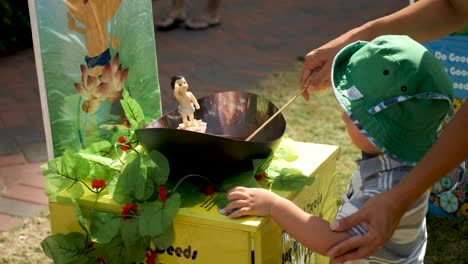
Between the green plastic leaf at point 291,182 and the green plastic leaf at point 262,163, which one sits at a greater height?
the green plastic leaf at point 262,163

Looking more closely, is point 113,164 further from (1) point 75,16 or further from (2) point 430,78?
(2) point 430,78

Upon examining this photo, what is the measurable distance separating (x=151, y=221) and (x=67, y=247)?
0.27 meters

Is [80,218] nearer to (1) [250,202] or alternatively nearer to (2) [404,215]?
(1) [250,202]

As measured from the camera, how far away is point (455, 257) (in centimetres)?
271

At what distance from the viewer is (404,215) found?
5.65ft

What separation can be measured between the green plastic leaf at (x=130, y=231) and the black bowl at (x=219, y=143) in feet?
0.57

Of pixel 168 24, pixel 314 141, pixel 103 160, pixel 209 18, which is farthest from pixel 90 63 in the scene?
pixel 209 18

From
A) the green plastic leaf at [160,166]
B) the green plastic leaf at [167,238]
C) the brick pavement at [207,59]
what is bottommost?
the brick pavement at [207,59]

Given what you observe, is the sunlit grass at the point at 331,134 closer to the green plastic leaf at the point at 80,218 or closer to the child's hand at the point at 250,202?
the child's hand at the point at 250,202

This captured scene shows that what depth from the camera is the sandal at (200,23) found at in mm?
5562

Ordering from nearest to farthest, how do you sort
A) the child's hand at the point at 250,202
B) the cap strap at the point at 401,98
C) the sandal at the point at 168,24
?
1. the cap strap at the point at 401,98
2. the child's hand at the point at 250,202
3. the sandal at the point at 168,24

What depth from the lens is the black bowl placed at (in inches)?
70.2

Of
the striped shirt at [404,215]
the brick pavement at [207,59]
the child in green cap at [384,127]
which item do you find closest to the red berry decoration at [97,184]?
the child in green cap at [384,127]

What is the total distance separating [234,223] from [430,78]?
1.83 ft
